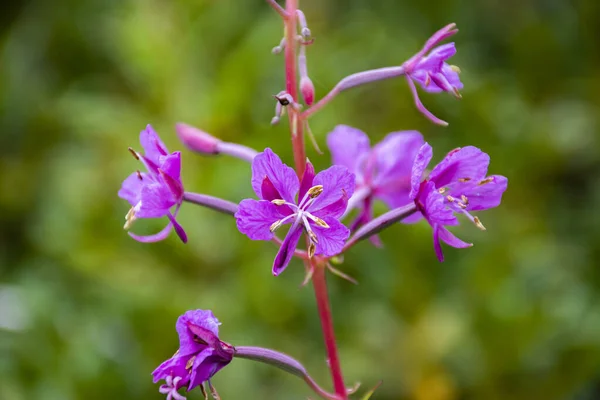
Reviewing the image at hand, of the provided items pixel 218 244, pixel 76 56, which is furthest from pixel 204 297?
pixel 76 56

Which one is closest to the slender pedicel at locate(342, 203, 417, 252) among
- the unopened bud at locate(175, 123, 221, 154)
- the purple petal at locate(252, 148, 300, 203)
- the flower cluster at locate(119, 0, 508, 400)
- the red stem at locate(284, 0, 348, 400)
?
the flower cluster at locate(119, 0, 508, 400)

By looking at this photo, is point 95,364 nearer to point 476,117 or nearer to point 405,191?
point 405,191

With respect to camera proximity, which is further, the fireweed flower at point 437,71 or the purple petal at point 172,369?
the fireweed flower at point 437,71

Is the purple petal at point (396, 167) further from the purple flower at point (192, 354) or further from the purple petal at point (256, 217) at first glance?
the purple flower at point (192, 354)

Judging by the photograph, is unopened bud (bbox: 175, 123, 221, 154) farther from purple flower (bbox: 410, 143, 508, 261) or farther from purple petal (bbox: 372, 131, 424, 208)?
purple flower (bbox: 410, 143, 508, 261)

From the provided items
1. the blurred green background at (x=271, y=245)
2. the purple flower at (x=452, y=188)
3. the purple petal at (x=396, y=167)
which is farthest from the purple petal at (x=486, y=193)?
the blurred green background at (x=271, y=245)
